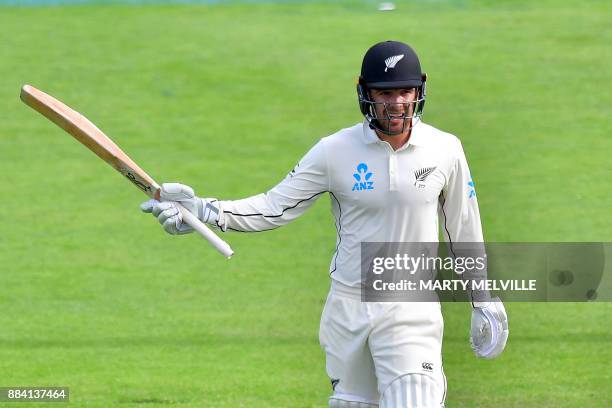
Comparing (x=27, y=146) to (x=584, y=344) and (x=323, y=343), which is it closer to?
(x=584, y=344)

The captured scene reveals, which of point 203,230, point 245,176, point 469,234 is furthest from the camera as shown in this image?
point 245,176

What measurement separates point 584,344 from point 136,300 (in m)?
4.36

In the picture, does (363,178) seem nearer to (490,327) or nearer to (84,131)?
(490,327)

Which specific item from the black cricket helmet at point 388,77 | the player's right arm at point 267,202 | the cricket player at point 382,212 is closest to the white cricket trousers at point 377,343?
the cricket player at point 382,212

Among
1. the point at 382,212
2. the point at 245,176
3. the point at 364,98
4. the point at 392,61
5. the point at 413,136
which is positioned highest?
the point at 245,176

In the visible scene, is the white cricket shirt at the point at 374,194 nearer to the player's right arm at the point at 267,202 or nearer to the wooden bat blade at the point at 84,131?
the player's right arm at the point at 267,202

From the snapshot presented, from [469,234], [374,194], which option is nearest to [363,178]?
[374,194]

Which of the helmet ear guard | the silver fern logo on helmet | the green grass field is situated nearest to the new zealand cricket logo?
the helmet ear guard

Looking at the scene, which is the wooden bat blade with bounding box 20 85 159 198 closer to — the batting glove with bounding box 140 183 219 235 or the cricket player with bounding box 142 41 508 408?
the batting glove with bounding box 140 183 219 235

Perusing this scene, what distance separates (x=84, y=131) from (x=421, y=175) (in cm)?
176

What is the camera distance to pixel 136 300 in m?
13.5

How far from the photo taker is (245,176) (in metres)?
17.5

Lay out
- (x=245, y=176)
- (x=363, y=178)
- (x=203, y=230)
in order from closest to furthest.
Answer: (x=203, y=230) → (x=363, y=178) → (x=245, y=176)

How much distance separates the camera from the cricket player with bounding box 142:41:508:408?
22.5 ft
